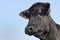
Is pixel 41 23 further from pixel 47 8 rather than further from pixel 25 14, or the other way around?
pixel 25 14

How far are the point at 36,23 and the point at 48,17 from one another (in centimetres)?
74

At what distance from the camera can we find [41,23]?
1254 cm

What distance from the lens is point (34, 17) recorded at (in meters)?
12.4

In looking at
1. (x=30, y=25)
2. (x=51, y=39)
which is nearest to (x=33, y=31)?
(x=30, y=25)

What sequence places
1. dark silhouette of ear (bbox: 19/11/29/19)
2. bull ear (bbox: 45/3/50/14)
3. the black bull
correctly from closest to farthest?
the black bull → bull ear (bbox: 45/3/50/14) → dark silhouette of ear (bbox: 19/11/29/19)

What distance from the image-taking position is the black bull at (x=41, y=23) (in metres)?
12.3

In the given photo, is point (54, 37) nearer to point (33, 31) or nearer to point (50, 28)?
point (50, 28)

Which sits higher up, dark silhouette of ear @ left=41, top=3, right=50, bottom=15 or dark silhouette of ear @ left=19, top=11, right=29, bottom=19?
dark silhouette of ear @ left=41, top=3, right=50, bottom=15

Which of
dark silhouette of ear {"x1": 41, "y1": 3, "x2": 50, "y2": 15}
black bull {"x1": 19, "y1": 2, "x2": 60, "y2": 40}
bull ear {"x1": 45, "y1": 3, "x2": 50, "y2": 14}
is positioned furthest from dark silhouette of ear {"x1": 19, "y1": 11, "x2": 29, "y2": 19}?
bull ear {"x1": 45, "y1": 3, "x2": 50, "y2": 14}

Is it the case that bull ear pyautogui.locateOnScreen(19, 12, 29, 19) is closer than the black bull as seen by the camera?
No

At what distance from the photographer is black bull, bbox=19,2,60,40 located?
1226 cm

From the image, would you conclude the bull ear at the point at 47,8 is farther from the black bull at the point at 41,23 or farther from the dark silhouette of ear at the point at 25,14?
the dark silhouette of ear at the point at 25,14

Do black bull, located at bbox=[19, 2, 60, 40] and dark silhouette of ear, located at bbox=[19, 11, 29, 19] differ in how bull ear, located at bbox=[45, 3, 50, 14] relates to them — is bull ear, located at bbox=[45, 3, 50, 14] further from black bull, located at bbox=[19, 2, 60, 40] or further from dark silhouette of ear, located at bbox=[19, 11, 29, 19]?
dark silhouette of ear, located at bbox=[19, 11, 29, 19]

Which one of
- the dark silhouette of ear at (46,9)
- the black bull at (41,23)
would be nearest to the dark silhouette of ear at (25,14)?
the black bull at (41,23)
